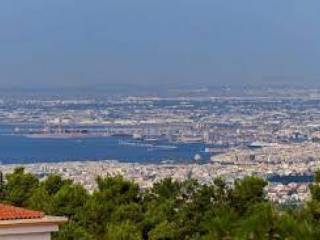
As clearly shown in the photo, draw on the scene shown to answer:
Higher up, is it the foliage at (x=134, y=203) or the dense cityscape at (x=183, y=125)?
the foliage at (x=134, y=203)

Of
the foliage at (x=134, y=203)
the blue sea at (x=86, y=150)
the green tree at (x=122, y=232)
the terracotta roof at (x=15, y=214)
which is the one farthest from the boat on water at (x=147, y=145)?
the terracotta roof at (x=15, y=214)

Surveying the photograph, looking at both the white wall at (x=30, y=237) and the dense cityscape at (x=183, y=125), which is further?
the dense cityscape at (x=183, y=125)

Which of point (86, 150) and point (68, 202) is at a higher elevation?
point (68, 202)

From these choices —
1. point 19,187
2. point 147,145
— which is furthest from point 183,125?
point 19,187

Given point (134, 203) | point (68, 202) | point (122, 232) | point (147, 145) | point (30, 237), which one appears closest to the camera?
point (30, 237)

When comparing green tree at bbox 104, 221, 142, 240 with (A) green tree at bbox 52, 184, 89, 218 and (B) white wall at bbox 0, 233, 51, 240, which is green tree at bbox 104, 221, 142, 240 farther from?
(B) white wall at bbox 0, 233, 51, 240

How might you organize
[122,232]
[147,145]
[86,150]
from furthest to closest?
[147,145] < [86,150] < [122,232]

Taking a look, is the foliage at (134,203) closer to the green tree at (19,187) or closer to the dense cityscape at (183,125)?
the green tree at (19,187)

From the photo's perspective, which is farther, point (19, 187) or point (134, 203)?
point (19, 187)

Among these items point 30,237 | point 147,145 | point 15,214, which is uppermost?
point 15,214

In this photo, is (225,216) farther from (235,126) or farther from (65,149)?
(235,126)

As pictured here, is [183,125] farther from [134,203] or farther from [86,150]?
[134,203]

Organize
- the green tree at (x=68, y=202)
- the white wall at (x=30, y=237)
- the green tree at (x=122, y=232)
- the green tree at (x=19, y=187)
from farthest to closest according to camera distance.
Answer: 1. the green tree at (x=19, y=187)
2. the green tree at (x=68, y=202)
3. the green tree at (x=122, y=232)
4. the white wall at (x=30, y=237)

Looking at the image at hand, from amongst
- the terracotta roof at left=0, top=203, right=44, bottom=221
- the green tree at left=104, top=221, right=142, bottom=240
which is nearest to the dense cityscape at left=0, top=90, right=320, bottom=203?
the green tree at left=104, top=221, right=142, bottom=240
